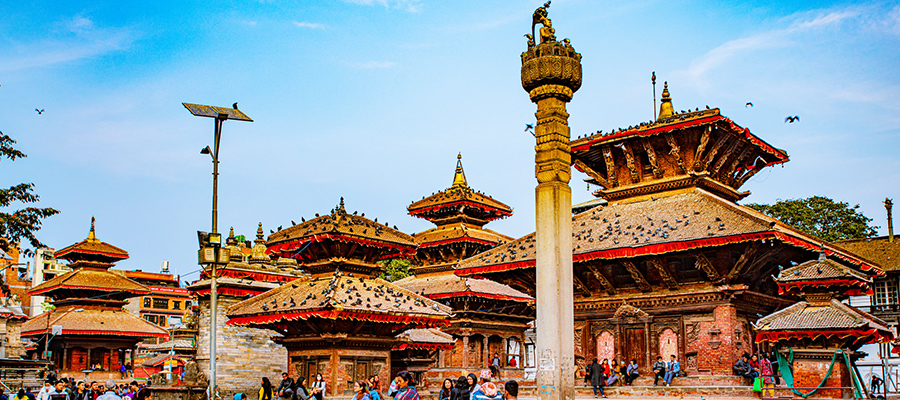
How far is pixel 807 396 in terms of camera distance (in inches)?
828

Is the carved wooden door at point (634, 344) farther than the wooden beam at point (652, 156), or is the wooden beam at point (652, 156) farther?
the wooden beam at point (652, 156)

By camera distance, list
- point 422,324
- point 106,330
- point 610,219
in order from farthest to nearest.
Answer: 1. point 106,330
2. point 610,219
3. point 422,324

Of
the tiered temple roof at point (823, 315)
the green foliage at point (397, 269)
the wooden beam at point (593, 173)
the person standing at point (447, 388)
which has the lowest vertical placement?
the person standing at point (447, 388)

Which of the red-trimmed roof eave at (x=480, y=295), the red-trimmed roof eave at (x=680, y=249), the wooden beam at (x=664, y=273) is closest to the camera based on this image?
the red-trimmed roof eave at (x=680, y=249)

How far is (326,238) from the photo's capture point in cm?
2669

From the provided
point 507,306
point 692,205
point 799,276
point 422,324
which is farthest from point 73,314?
point 799,276

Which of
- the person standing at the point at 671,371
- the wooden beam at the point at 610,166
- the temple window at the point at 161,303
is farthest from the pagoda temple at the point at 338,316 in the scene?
the temple window at the point at 161,303

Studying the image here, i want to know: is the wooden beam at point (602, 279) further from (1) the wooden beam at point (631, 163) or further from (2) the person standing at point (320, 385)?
(2) the person standing at point (320, 385)

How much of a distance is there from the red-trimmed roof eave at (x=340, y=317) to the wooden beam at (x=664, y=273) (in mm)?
6521

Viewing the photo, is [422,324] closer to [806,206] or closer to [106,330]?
[106,330]

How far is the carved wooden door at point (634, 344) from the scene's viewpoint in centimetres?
2523

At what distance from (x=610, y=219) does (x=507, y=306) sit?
361 inches

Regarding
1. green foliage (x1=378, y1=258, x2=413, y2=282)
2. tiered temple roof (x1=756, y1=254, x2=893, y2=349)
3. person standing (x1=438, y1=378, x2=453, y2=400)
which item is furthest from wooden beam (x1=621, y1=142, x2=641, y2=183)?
green foliage (x1=378, y1=258, x2=413, y2=282)

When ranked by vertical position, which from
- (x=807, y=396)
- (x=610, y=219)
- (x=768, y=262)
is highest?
(x=610, y=219)
